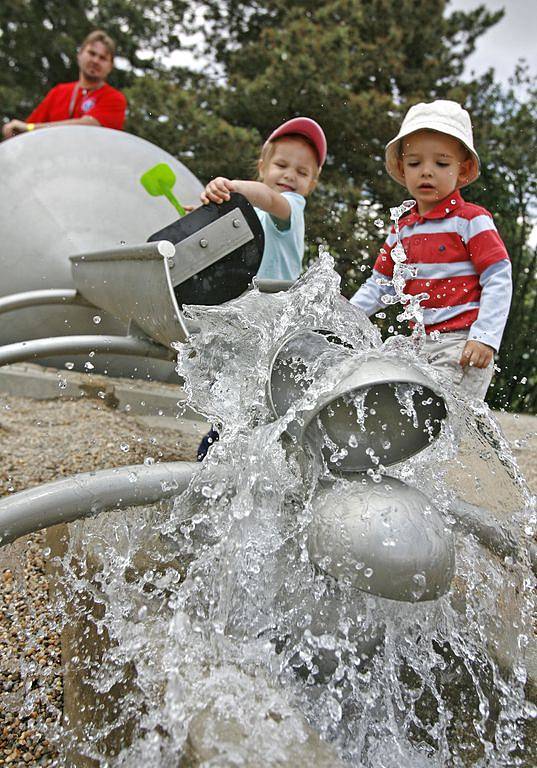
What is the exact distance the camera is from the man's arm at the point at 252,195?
7.11 feet

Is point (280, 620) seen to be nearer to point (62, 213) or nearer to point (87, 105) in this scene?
point (62, 213)

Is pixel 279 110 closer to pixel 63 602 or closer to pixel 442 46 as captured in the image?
pixel 442 46

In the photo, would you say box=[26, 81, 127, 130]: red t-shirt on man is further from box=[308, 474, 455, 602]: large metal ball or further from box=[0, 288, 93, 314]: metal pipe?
box=[308, 474, 455, 602]: large metal ball

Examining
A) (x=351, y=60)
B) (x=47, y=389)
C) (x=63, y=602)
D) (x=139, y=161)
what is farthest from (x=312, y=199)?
(x=63, y=602)

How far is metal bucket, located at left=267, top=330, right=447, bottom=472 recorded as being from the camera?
1.25m

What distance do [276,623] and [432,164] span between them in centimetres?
146

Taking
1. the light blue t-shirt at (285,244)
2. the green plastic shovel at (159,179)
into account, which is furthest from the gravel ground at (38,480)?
the green plastic shovel at (159,179)

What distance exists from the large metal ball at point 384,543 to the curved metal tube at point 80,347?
1.19 meters

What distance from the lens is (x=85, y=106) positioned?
4488 millimetres

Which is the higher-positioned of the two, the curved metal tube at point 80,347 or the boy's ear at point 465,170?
the boy's ear at point 465,170

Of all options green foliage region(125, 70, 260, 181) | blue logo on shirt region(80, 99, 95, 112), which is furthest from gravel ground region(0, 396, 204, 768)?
green foliage region(125, 70, 260, 181)

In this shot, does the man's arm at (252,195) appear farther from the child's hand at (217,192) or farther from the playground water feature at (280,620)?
the playground water feature at (280,620)

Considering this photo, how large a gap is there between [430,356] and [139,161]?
219 centimetres

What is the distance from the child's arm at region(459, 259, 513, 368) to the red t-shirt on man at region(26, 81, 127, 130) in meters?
2.96
